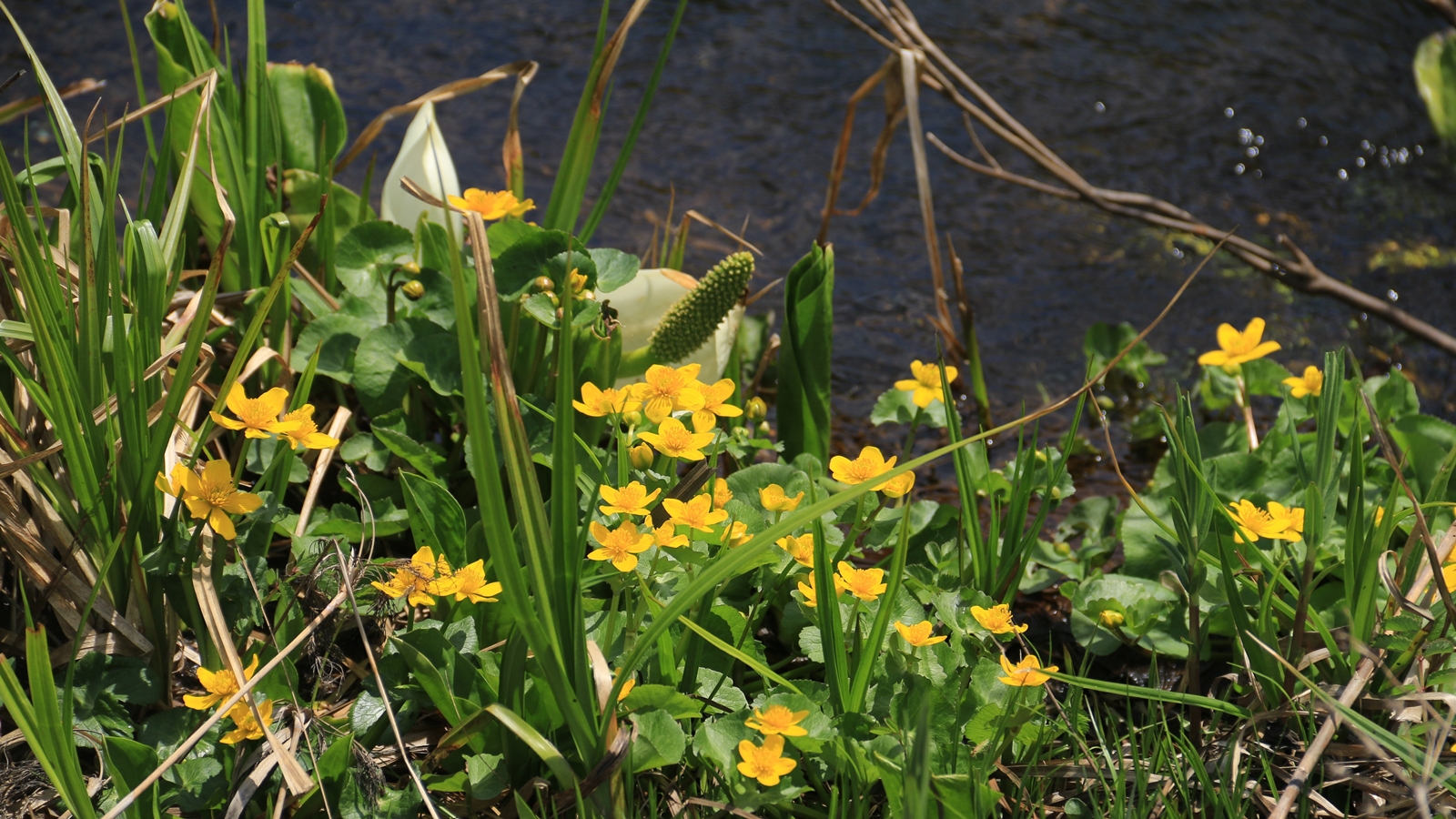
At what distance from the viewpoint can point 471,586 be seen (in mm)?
1111

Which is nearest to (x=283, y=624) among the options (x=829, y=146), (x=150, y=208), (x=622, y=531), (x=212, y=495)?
(x=212, y=495)

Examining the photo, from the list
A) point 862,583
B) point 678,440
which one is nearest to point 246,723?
point 678,440

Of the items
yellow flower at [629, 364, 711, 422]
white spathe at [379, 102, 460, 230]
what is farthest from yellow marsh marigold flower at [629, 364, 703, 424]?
white spathe at [379, 102, 460, 230]

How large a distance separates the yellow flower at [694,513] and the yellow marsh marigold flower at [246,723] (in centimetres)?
44

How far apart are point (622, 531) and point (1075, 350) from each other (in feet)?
5.48

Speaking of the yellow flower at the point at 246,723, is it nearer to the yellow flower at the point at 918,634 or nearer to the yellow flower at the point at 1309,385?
the yellow flower at the point at 918,634

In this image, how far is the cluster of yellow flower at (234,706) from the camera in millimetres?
1094

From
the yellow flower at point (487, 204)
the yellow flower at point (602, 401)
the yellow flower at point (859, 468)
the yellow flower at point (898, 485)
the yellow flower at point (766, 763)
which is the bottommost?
the yellow flower at point (766, 763)

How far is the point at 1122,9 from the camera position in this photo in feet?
12.9

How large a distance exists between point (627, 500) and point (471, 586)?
18cm

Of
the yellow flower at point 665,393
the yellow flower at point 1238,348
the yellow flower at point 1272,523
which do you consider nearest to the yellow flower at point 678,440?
the yellow flower at point 665,393

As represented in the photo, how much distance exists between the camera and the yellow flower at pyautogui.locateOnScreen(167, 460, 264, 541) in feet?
3.59

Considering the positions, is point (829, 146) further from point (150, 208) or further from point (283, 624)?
point (283, 624)

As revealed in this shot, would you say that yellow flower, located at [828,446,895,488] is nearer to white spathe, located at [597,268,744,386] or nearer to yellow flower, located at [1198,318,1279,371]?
white spathe, located at [597,268,744,386]
